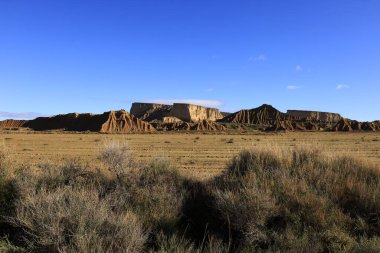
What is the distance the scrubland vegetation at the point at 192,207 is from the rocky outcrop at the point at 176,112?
120933 millimetres

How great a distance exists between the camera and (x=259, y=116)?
419 ft

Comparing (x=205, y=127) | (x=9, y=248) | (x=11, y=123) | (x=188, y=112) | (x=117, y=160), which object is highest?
(x=188, y=112)

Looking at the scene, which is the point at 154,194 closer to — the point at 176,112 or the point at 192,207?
the point at 192,207

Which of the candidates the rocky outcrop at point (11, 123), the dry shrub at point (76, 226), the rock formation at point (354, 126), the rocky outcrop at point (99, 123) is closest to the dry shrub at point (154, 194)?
the dry shrub at point (76, 226)

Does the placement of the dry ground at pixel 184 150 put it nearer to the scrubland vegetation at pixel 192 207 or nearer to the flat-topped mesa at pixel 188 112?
the scrubland vegetation at pixel 192 207

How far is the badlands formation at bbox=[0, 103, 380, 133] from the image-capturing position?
89.7 metres

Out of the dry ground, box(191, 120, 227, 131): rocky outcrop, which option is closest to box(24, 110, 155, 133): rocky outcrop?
box(191, 120, 227, 131): rocky outcrop

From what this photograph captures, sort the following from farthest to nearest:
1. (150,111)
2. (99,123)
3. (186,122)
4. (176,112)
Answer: (150,111) < (176,112) < (186,122) < (99,123)

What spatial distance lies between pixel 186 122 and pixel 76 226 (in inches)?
3868

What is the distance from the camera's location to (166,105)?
155 m

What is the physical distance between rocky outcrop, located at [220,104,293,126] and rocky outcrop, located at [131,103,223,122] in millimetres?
14190

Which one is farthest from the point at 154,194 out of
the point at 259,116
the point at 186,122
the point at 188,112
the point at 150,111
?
the point at 150,111

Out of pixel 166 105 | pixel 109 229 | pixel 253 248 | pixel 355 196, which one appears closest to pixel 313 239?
pixel 253 248

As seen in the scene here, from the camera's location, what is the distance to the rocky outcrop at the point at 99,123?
8819cm
